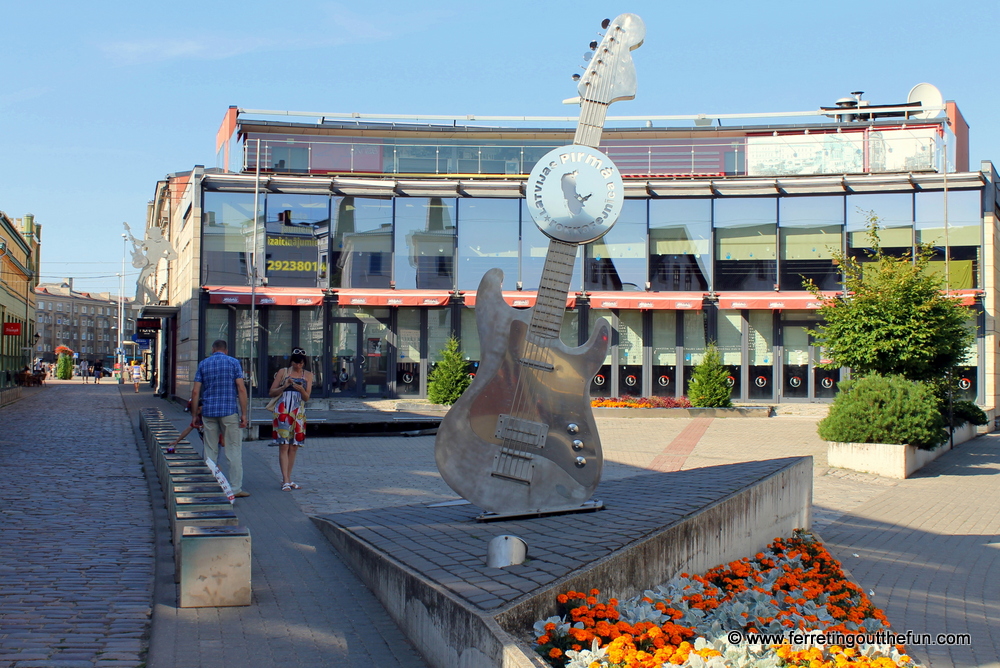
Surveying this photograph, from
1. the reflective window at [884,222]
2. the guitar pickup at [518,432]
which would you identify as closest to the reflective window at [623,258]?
the reflective window at [884,222]

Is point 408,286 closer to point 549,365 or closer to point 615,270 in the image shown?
point 615,270

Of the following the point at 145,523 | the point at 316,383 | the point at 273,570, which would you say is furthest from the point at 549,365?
the point at 316,383

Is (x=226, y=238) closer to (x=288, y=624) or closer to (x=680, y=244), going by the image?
(x=680, y=244)

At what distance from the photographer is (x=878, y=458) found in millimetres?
14516

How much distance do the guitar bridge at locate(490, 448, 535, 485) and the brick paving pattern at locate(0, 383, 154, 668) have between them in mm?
2677

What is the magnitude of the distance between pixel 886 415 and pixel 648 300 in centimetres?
1339

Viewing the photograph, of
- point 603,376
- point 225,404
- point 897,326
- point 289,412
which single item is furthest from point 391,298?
point 225,404

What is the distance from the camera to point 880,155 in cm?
2811

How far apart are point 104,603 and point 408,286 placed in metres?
22.5

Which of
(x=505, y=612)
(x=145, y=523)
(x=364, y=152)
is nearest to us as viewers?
(x=505, y=612)

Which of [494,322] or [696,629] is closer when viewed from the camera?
[696,629]

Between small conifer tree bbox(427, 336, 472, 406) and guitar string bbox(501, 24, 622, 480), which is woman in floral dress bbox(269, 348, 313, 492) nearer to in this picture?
guitar string bbox(501, 24, 622, 480)

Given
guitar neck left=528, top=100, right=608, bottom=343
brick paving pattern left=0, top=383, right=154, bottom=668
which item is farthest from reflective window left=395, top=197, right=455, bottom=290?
guitar neck left=528, top=100, right=608, bottom=343

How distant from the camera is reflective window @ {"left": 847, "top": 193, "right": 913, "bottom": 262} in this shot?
88.4ft
